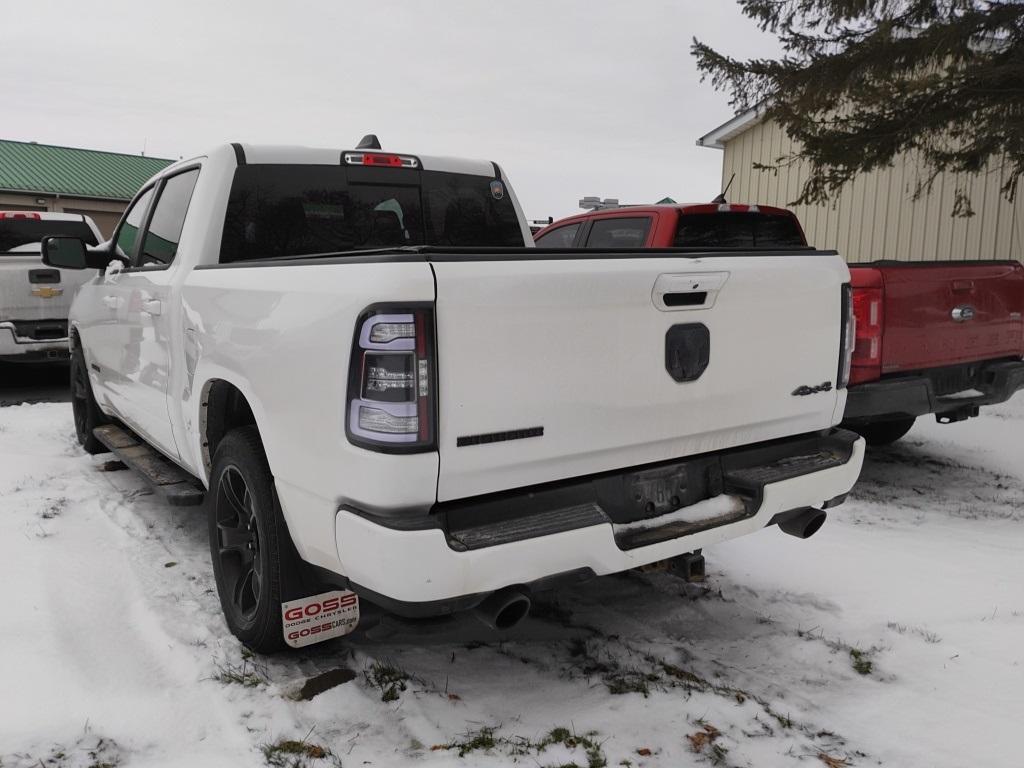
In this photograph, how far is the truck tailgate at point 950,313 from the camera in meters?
5.34

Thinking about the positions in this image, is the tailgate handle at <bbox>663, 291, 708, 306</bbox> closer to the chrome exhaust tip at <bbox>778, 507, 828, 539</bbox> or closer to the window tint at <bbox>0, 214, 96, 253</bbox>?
the chrome exhaust tip at <bbox>778, 507, 828, 539</bbox>

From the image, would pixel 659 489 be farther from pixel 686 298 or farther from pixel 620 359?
pixel 686 298

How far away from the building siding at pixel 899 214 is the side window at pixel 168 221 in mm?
8818

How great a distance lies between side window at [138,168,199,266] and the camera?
13.9 ft

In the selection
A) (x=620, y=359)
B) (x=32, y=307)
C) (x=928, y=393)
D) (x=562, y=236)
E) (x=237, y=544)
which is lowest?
(x=237, y=544)

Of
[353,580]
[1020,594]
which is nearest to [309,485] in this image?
[353,580]

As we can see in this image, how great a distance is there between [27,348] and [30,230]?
2.06 m

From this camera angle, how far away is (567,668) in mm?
3340

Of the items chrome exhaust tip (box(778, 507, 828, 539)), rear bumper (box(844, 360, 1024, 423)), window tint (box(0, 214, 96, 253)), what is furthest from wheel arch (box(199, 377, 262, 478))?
window tint (box(0, 214, 96, 253))

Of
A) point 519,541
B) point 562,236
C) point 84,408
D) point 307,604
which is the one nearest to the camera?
point 519,541

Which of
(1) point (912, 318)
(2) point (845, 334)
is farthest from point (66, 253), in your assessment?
(1) point (912, 318)

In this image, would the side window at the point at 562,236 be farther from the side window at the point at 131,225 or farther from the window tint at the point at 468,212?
the side window at the point at 131,225

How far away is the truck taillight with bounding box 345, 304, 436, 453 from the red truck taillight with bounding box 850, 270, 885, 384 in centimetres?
360

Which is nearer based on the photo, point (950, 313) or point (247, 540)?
point (247, 540)
